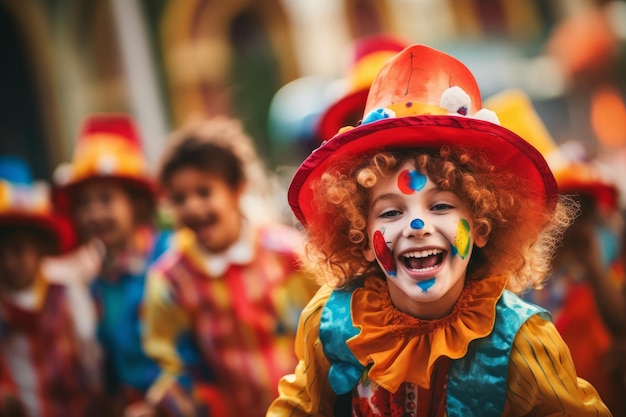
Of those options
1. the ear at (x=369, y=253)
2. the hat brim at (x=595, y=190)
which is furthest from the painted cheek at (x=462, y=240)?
the hat brim at (x=595, y=190)

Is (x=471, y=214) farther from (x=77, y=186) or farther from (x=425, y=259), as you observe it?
(x=77, y=186)

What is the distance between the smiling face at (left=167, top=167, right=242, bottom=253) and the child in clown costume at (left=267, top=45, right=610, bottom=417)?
3.71ft

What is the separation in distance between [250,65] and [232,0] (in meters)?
0.98

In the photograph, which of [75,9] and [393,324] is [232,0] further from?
[393,324]

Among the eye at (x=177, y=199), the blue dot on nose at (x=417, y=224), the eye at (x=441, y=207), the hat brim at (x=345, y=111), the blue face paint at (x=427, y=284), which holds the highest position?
the hat brim at (x=345, y=111)

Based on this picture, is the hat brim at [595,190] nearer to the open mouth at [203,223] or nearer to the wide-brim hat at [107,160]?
the open mouth at [203,223]

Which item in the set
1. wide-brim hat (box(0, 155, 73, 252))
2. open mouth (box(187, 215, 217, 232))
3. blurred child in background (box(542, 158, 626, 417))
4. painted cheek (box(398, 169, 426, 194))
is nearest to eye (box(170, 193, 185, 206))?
open mouth (box(187, 215, 217, 232))

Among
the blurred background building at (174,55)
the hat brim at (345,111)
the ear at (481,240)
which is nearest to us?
the ear at (481,240)

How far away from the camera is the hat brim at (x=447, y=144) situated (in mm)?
1701

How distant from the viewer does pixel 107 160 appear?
4.00 meters

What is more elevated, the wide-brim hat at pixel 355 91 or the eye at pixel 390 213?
the wide-brim hat at pixel 355 91

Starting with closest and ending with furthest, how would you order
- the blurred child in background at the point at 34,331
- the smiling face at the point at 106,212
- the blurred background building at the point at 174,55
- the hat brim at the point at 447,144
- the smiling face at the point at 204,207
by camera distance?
the hat brim at the point at 447,144, the smiling face at the point at 204,207, the blurred child in background at the point at 34,331, the smiling face at the point at 106,212, the blurred background building at the point at 174,55

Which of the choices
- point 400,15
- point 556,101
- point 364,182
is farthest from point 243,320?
point 556,101

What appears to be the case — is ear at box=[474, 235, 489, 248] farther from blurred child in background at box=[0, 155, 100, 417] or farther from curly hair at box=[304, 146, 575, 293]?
blurred child in background at box=[0, 155, 100, 417]
